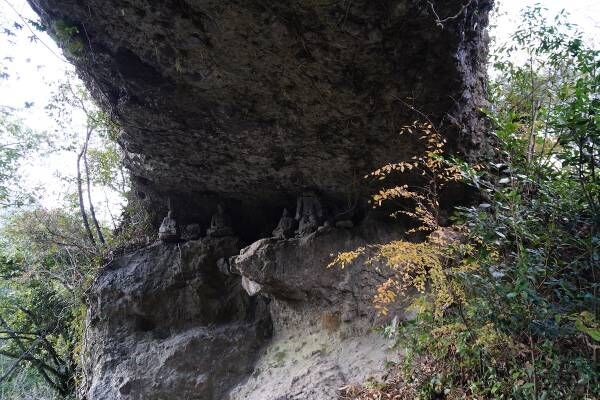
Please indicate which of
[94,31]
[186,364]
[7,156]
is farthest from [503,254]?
[7,156]

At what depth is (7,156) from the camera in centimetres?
624

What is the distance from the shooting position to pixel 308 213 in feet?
15.3

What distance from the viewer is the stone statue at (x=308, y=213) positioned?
4582 millimetres

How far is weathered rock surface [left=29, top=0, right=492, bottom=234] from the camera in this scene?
277 centimetres

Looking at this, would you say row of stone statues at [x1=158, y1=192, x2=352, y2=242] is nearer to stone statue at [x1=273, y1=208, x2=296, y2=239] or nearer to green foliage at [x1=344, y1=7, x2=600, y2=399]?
stone statue at [x1=273, y1=208, x2=296, y2=239]

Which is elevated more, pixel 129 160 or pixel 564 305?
pixel 129 160

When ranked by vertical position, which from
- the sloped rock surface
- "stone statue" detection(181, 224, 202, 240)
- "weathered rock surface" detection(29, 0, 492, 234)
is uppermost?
"weathered rock surface" detection(29, 0, 492, 234)

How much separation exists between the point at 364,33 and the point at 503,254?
1835 mm

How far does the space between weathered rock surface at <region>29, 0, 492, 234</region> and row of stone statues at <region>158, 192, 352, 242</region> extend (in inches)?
11.6

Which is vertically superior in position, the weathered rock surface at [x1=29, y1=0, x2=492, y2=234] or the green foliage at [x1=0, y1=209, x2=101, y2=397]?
the weathered rock surface at [x1=29, y1=0, x2=492, y2=234]

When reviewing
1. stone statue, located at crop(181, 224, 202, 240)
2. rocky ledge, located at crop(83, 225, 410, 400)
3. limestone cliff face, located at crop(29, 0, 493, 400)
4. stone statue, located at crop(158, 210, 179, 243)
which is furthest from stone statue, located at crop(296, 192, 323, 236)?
stone statue, located at crop(158, 210, 179, 243)

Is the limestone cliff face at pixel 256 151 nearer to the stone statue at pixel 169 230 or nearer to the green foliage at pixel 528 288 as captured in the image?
the stone statue at pixel 169 230

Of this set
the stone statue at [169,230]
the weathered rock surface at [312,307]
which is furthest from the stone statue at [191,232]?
the weathered rock surface at [312,307]

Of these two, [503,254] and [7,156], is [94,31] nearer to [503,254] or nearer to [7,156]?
[503,254]
